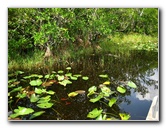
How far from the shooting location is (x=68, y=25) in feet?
7.07

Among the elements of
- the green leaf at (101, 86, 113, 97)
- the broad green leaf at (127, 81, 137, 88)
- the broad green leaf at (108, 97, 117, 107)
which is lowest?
the broad green leaf at (108, 97, 117, 107)

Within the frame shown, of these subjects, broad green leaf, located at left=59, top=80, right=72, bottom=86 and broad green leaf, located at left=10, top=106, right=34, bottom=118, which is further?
broad green leaf, located at left=59, top=80, right=72, bottom=86

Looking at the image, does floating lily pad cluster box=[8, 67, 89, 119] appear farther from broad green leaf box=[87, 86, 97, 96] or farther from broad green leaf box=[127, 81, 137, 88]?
broad green leaf box=[127, 81, 137, 88]

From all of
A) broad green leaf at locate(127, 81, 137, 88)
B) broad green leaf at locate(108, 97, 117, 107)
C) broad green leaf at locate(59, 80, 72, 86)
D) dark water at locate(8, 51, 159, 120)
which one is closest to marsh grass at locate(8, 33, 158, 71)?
dark water at locate(8, 51, 159, 120)

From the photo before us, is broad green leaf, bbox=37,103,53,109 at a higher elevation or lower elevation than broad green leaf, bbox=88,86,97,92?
lower

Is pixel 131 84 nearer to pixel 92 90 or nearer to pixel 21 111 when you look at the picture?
pixel 92 90

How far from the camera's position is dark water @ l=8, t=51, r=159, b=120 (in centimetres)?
197

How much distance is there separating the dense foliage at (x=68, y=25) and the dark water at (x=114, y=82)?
0.61ft

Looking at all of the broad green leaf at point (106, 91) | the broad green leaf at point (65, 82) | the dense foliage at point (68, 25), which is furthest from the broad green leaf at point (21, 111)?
the broad green leaf at point (106, 91)

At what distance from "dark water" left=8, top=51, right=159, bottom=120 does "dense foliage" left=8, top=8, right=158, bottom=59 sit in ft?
0.61

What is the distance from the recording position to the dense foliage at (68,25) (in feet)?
6.81

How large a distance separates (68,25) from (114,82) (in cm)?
62

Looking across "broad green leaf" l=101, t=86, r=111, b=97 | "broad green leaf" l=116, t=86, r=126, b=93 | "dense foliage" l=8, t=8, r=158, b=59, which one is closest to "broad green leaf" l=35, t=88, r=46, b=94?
"dense foliage" l=8, t=8, r=158, b=59
